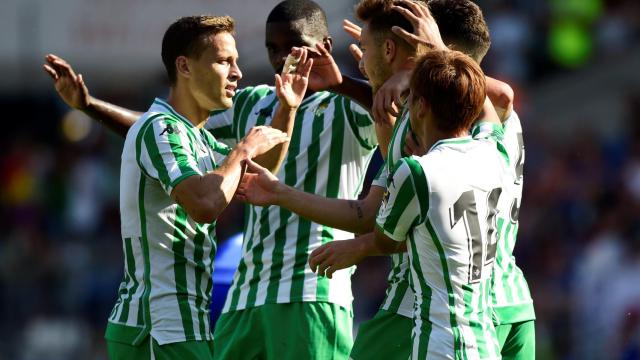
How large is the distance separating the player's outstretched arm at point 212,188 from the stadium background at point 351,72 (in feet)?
20.0

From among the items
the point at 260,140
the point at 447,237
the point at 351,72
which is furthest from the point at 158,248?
the point at 351,72

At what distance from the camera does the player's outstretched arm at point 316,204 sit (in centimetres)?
539

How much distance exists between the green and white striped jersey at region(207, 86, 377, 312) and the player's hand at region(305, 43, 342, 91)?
0.34 m

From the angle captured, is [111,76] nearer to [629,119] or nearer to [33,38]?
[33,38]

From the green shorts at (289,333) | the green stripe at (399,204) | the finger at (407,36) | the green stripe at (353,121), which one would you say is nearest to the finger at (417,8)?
the finger at (407,36)

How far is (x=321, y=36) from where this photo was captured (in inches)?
255

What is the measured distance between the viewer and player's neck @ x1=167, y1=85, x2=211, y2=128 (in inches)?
231

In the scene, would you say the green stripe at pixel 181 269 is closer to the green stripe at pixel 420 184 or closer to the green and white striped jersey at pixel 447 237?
the green and white striped jersey at pixel 447 237

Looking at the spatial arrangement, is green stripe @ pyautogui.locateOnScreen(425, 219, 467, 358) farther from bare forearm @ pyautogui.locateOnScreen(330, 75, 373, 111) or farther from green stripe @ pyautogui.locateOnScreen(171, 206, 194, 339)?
bare forearm @ pyautogui.locateOnScreen(330, 75, 373, 111)

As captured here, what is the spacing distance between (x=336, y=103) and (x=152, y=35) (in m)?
9.50

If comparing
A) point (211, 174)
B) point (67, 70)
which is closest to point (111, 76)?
point (67, 70)

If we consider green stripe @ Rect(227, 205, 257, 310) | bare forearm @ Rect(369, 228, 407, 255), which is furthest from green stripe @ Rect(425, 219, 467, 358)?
green stripe @ Rect(227, 205, 257, 310)

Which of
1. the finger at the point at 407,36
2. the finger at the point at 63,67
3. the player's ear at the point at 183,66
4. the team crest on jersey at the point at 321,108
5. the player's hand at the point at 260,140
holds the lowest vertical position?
the player's hand at the point at 260,140

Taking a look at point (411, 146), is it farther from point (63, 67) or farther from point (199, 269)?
point (63, 67)
